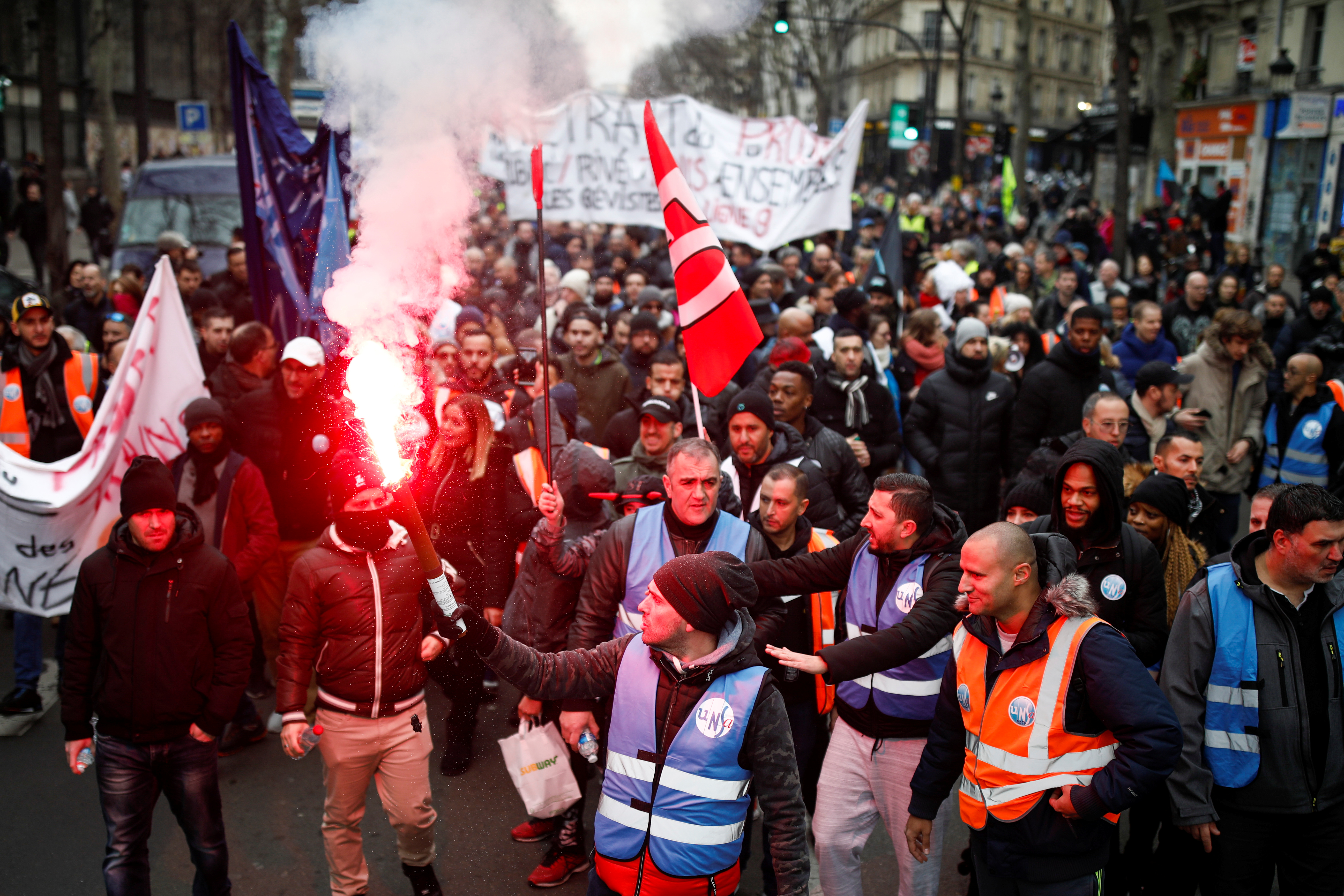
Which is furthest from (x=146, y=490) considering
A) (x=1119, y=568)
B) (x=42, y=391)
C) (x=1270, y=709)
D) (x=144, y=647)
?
(x=1270, y=709)

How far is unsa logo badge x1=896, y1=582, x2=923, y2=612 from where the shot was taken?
375 centimetres

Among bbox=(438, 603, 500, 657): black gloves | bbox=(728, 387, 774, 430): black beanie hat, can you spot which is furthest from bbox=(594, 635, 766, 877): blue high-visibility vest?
bbox=(728, 387, 774, 430): black beanie hat

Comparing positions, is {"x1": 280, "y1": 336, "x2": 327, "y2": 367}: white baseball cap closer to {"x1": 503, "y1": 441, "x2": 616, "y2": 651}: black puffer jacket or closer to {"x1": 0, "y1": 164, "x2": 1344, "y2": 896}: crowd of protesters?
{"x1": 0, "y1": 164, "x2": 1344, "y2": 896}: crowd of protesters

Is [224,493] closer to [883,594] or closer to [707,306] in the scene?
[707,306]

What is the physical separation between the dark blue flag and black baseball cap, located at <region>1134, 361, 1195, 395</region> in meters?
5.45

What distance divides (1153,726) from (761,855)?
7.36ft

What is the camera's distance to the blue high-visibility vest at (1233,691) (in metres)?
3.44

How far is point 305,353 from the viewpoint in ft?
18.0

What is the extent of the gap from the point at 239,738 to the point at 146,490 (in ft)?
7.48

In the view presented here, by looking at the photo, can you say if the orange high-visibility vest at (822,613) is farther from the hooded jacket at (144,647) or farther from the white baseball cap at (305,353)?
the white baseball cap at (305,353)

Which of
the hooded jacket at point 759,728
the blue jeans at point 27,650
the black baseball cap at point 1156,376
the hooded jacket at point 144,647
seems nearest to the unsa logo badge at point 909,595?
the hooded jacket at point 759,728

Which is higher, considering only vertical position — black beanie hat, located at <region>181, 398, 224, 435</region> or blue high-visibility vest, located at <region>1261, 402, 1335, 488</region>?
black beanie hat, located at <region>181, 398, 224, 435</region>

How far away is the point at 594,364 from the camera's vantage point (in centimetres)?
758

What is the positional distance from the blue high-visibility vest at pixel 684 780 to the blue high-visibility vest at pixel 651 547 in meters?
0.95
